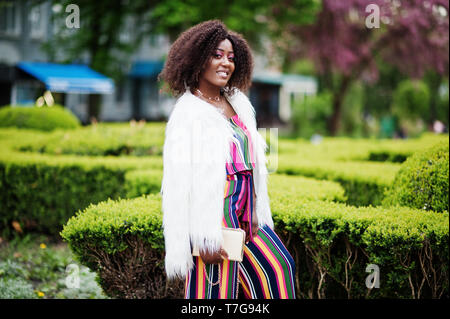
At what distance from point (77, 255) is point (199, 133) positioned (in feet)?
5.39

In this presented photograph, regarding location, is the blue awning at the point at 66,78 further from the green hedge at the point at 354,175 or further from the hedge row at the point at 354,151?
the green hedge at the point at 354,175

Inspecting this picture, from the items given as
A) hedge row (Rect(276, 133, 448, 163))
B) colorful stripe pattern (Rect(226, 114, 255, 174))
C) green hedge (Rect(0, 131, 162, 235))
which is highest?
colorful stripe pattern (Rect(226, 114, 255, 174))

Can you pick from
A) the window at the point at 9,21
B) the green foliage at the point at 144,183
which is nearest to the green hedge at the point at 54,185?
the green foliage at the point at 144,183

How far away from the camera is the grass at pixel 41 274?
4637mm

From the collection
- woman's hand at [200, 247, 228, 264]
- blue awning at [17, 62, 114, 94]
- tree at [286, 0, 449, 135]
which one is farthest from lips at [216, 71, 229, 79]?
blue awning at [17, 62, 114, 94]

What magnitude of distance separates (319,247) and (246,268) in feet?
3.30

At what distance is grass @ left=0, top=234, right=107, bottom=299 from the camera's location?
464 cm

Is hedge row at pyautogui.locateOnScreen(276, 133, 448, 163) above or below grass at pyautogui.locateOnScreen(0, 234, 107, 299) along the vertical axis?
above

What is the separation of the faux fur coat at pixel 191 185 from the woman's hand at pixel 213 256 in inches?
1.2

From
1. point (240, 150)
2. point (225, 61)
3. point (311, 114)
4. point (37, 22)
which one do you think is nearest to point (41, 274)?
point (240, 150)

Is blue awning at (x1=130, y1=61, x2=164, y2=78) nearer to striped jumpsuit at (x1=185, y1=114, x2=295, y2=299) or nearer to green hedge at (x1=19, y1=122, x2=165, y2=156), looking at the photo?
green hedge at (x1=19, y1=122, x2=165, y2=156)

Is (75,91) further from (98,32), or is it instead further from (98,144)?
(98,144)

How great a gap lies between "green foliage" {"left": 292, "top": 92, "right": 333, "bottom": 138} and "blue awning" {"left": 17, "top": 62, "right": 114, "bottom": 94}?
8340 mm
